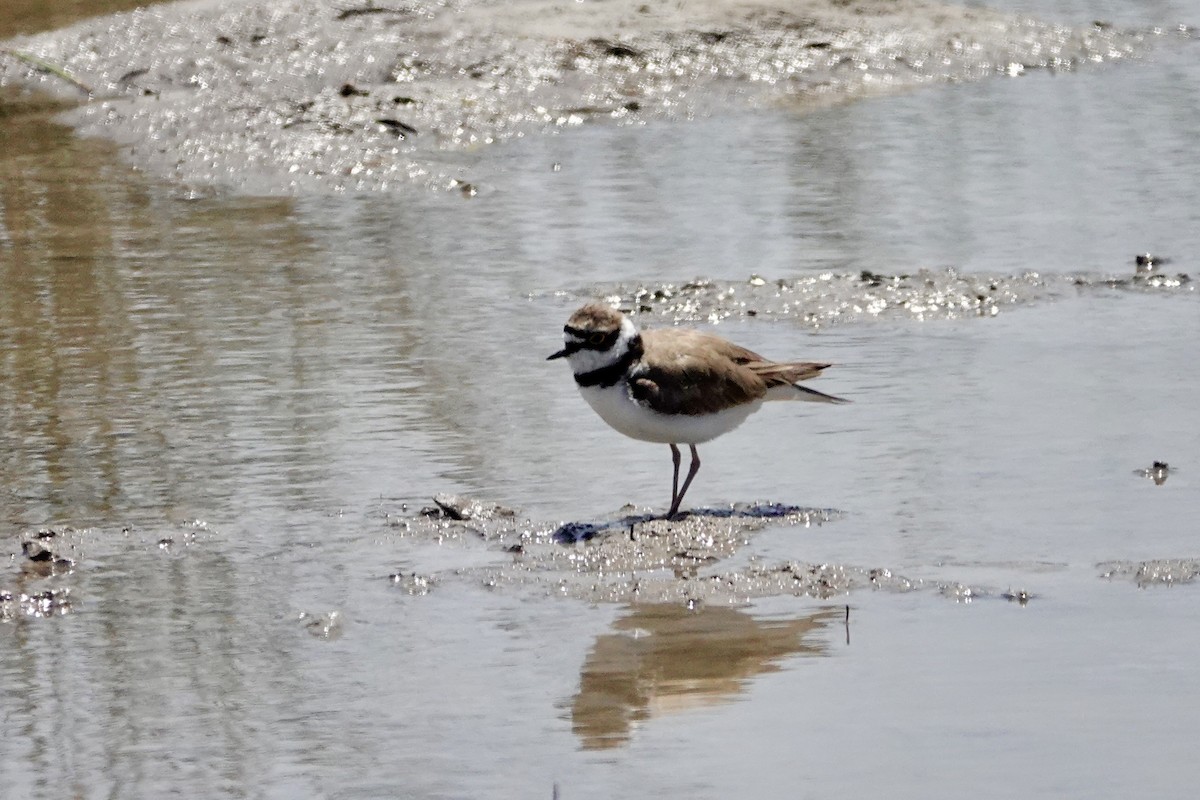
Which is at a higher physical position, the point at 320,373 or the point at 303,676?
the point at 320,373

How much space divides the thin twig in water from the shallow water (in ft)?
9.08

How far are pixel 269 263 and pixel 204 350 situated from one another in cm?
164

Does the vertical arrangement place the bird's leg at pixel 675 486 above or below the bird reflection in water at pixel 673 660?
above

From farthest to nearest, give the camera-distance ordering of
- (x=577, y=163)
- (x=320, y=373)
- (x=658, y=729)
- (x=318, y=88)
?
(x=318, y=88)
(x=577, y=163)
(x=320, y=373)
(x=658, y=729)

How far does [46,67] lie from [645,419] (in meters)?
10.0

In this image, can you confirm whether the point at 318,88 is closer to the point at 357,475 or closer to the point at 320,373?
the point at 320,373

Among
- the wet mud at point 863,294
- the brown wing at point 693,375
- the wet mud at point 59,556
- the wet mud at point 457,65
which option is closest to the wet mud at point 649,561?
the brown wing at point 693,375

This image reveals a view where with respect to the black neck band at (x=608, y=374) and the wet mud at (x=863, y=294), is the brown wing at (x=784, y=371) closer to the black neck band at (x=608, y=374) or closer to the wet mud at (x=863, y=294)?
the black neck band at (x=608, y=374)

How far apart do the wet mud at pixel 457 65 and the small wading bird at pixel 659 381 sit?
5970mm

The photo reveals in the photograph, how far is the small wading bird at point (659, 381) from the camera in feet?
22.6

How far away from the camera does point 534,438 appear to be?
7723mm

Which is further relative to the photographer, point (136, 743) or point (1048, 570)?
point (1048, 570)

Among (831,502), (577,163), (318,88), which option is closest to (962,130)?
(577,163)

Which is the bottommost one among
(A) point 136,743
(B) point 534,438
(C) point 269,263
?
(A) point 136,743
